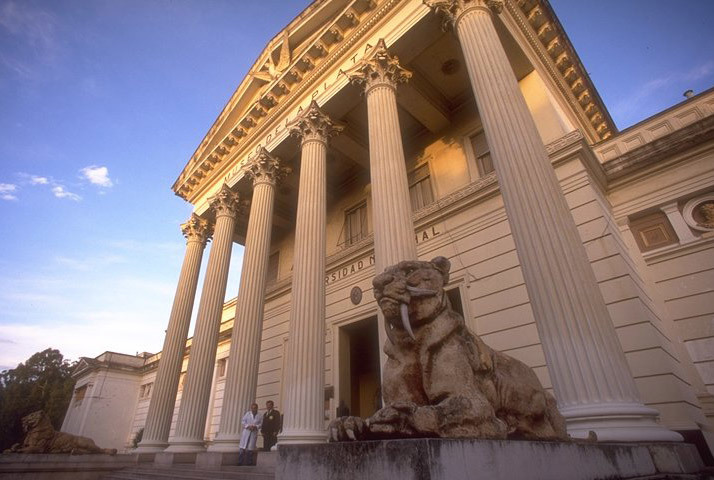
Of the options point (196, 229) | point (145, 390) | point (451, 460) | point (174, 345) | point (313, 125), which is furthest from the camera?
point (145, 390)

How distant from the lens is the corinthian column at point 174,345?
1273 centimetres

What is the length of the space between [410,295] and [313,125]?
9.89 metres

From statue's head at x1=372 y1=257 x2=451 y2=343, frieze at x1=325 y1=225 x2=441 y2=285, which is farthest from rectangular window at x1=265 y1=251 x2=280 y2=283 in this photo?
statue's head at x1=372 y1=257 x2=451 y2=343

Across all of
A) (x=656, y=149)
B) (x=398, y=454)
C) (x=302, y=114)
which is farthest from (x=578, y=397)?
(x=302, y=114)

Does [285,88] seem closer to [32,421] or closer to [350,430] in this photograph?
[350,430]

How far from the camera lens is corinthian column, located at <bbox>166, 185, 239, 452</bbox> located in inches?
433

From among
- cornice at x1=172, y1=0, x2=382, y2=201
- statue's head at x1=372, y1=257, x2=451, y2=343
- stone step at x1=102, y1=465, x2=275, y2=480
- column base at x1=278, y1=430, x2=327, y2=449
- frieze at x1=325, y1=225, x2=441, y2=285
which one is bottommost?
stone step at x1=102, y1=465, x2=275, y2=480

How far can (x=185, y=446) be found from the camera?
1069 cm

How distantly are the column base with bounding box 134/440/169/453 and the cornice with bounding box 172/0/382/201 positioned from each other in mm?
11461

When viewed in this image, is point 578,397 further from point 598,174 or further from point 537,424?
point 598,174

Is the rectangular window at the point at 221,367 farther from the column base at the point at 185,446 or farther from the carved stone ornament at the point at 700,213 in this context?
the carved stone ornament at the point at 700,213

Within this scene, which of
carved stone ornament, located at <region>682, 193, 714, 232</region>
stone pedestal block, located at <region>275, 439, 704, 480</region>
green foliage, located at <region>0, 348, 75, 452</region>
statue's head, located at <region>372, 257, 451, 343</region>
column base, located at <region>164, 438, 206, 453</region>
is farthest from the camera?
green foliage, located at <region>0, 348, 75, 452</region>

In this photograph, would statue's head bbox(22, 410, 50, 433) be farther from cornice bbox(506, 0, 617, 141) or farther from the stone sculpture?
cornice bbox(506, 0, 617, 141)

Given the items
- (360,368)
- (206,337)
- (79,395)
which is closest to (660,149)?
(360,368)
